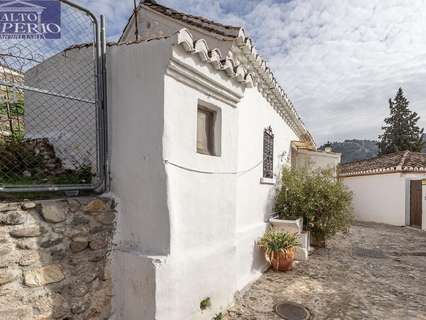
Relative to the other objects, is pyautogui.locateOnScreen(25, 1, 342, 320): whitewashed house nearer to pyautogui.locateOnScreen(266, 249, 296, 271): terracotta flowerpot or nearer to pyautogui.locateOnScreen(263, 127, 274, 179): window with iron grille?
pyautogui.locateOnScreen(266, 249, 296, 271): terracotta flowerpot

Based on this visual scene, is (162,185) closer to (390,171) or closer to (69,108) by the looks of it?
(69,108)

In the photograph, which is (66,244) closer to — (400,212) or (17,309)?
(17,309)

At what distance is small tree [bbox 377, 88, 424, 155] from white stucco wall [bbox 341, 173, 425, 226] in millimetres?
13852

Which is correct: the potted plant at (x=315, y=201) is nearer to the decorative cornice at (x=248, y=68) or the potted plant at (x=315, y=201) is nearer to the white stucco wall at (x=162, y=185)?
the decorative cornice at (x=248, y=68)

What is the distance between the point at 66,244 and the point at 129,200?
834 millimetres

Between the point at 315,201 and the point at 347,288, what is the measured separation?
2.90 metres

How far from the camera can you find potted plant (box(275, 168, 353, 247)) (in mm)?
8234

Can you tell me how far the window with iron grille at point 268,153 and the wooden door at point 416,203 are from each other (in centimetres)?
1277

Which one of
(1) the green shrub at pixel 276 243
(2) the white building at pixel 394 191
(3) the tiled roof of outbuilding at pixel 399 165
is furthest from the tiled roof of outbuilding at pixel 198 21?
(2) the white building at pixel 394 191

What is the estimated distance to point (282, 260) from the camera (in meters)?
6.53

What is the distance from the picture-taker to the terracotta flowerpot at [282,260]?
6.48m

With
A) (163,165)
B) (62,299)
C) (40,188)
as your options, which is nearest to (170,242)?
(163,165)

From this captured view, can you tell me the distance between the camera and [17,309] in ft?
8.30

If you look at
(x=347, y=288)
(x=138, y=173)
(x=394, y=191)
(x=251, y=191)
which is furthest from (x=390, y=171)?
(x=138, y=173)
